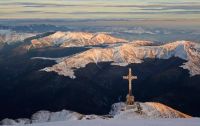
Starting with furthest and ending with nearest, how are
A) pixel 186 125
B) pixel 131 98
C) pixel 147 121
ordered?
pixel 131 98 → pixel 147 121 → pixel 186 125

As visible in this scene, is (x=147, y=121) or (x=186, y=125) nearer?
(x=186, y=125)

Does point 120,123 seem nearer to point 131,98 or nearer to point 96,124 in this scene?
→ point 96,124

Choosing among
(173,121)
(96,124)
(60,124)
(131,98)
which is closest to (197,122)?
(173,121)

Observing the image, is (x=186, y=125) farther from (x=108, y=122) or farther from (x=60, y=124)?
(x=60, y=124)

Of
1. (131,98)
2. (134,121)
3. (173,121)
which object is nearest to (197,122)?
(173,121)

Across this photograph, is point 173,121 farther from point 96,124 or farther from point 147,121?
point 96,124

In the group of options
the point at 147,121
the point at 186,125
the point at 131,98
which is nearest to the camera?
the point at 186,125

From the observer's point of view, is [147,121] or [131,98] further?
[131,98]
